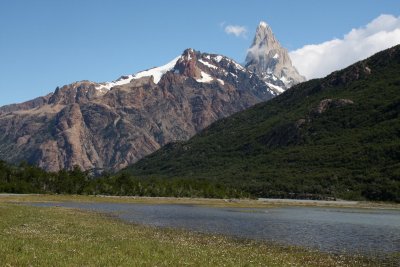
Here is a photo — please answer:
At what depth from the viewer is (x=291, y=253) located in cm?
4344

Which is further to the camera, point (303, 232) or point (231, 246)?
point (303, 232)

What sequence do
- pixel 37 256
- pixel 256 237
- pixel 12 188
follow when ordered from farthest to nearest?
pixel 12 188 < pixel 256 237 < pixel 37 256

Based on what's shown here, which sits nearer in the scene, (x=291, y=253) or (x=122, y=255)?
(x=122, y=255)

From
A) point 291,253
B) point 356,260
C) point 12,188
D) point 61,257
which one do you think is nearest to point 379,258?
point 356,260

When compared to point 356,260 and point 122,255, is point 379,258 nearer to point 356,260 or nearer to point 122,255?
point 356,260

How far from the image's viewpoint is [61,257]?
27.7 m

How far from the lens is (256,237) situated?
188 ft

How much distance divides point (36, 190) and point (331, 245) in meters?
163

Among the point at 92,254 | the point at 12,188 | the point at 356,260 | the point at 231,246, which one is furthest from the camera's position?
the point at 12,188

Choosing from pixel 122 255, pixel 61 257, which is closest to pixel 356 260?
pixel 122 255

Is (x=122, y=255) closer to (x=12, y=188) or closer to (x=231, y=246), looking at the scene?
(x=231, y=246)

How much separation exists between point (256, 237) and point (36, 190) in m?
A: 155

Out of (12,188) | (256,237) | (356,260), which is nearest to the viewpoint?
(356,260)

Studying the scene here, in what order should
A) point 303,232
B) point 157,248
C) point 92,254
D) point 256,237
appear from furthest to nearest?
point 303,232, point 256,237, point 157,248, point 92,254
